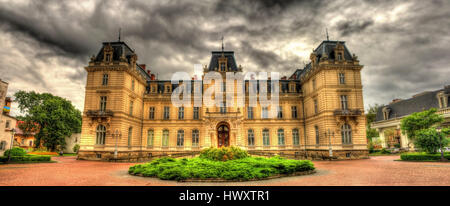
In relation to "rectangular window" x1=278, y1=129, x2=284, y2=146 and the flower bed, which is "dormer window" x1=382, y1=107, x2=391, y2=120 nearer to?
"rectangular window" x1=278, y1=129, x2=284, y2=146

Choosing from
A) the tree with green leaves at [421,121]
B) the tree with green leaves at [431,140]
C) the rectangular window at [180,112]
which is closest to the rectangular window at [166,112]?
the rectangular window at [180,112]

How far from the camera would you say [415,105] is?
152 ft

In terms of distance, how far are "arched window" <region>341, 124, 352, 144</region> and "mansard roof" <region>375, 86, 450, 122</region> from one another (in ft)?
66.5

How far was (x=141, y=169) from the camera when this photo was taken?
621 inches

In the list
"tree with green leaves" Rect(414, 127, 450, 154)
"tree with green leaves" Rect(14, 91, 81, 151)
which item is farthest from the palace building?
"tree with green leaves" Rect(14, 91, 81, 151)

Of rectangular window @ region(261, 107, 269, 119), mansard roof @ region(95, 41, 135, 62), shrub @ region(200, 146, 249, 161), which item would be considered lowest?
shrub @ region(200, 146, 249, 161)

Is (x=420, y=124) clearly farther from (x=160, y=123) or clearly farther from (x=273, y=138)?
(x=160, y=123)

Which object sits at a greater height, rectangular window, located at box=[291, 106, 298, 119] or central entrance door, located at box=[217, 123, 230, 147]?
rectangular window, located at box=[291, 106, 298, 119]

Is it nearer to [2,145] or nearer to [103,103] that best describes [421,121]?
[103,103]

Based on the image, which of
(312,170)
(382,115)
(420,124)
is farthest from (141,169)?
(382,115)

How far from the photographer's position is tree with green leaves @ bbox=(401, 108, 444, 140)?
33469mm

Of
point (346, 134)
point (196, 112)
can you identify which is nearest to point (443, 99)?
point (346, 134)

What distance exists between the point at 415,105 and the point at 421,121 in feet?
51.5

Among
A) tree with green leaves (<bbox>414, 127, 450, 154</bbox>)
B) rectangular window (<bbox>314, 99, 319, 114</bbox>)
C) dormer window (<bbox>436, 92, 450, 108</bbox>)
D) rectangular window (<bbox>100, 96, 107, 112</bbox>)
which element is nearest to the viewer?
tree with green leaves (<bbox>414, 127, 450, 154</bbox>)
